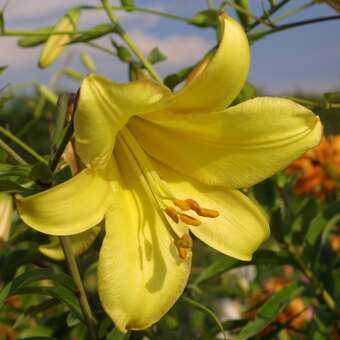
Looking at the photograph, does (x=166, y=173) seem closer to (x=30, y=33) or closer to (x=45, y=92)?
(x=30, y=33)

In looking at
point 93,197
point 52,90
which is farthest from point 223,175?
point 52,90

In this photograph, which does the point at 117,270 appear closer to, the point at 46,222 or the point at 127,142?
the point at 46,222

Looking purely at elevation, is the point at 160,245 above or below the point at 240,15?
below

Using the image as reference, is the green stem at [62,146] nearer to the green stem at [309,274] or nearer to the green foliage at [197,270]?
the green foliage at [197,270]

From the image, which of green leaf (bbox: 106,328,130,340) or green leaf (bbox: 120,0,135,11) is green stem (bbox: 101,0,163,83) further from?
green leaf (bbox: 106,328,130,340)

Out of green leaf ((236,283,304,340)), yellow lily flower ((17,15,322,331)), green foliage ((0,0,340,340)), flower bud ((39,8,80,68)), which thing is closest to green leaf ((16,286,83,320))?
green foliage ((0,0,340,340))

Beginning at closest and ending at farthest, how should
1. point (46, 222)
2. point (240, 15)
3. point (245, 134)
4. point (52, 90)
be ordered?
1. point (46, 222)
2. point (245, 134)
3. point (240, 15)
4. point (52, 90)

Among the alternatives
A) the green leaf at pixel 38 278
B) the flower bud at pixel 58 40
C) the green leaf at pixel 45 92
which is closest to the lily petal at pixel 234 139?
the green leaf at pixel 38 278
